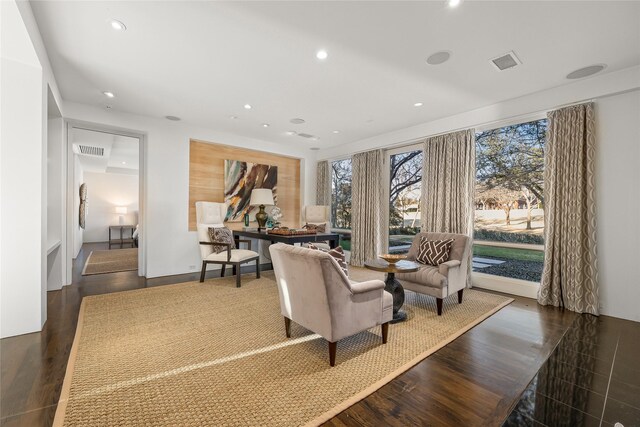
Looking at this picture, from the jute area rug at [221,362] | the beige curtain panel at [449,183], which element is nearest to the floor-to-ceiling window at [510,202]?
the beige curtain panel at [449,183]

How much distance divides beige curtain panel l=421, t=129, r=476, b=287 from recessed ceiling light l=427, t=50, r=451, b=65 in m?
1.77

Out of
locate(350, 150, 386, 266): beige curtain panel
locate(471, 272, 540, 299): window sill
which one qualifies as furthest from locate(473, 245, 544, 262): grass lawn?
locate(350, 150, 386, 266): beige curtain panel

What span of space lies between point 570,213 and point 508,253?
1056 millimetres

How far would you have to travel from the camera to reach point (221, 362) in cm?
209

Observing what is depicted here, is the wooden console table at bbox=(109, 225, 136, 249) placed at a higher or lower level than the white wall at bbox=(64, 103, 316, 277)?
lower

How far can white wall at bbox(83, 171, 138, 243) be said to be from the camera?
8.95 metres

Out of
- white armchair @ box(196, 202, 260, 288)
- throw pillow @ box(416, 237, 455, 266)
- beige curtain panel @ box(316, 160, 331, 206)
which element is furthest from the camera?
beige curtain panel @ box(316, 160, 331, 206)

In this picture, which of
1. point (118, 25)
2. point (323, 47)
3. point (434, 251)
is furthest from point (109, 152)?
point (434, 251)

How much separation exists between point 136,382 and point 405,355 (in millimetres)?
1907

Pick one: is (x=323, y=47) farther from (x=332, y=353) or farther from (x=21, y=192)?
(x=21, y=192)

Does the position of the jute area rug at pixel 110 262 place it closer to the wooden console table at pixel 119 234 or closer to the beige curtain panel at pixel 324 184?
the wooden console table at pixel 119 234

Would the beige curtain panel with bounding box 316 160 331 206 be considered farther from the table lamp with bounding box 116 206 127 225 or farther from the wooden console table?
the table lamp with bounding box 116 206 127 225

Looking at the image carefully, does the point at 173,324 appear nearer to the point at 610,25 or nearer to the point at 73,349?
the point at 73,349

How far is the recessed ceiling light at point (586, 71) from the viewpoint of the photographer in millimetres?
2954
